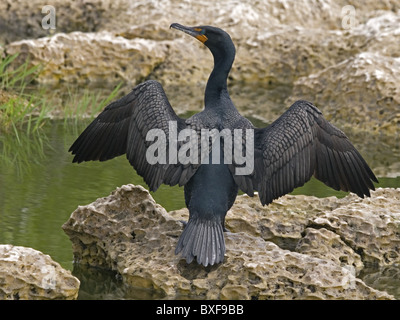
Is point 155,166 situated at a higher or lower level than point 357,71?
lower

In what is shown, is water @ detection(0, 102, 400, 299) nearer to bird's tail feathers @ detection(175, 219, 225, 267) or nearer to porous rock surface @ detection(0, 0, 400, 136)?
Answer: bird's tail feathers @ detection(175, 219, 225, 267)

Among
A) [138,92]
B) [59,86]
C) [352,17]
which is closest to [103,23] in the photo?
[59,86]

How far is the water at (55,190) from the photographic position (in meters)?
6.19

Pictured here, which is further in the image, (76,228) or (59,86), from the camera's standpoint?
(59,86)

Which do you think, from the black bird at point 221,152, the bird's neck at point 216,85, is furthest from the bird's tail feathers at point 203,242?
the bird's neck at point 216,85

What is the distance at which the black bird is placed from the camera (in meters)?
5.69

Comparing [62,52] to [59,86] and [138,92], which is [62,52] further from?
[138,92]

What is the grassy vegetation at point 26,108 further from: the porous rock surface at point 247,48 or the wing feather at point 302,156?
the wing feather at point 302,156

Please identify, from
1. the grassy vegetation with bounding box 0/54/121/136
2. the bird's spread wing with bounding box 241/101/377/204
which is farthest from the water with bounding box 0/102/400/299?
the bird's spread wing with bounding box 241/101/377/204

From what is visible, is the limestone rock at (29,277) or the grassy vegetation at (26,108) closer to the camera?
the limestone rock at (29,277)

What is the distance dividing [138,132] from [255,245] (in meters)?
1.13

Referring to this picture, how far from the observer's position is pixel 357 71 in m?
10.5

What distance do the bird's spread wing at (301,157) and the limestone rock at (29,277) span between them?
132 cm

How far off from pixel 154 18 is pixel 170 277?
7.60 meters
